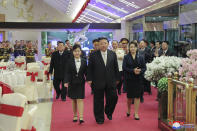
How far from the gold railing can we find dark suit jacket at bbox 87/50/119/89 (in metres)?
1.10

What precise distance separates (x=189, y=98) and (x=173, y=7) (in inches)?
295

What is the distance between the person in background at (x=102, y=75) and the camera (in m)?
5.48

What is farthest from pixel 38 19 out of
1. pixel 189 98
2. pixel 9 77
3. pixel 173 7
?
pixel 189 98

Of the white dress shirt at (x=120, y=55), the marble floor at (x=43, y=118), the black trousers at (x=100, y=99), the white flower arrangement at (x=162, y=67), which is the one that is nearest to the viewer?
the marble floor at (x=43, y=118)

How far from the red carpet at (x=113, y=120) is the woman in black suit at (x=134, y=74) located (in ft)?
1.00

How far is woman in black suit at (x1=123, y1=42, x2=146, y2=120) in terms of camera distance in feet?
18.8

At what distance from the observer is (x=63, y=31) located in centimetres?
1956

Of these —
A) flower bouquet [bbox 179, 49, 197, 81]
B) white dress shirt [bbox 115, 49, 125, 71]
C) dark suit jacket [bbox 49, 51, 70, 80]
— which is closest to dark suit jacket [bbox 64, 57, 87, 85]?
flower bouquet [bbox 179, 49, 197, 81]

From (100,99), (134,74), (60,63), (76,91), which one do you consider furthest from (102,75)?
(60,63)

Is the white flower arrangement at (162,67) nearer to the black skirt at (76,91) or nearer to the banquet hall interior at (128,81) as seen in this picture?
the banquet hall interior at (128,81)

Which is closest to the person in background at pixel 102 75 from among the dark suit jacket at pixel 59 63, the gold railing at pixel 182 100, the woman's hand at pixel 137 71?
the woman's hand at pixel 137 71

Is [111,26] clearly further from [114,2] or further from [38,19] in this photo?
A: [38,19]

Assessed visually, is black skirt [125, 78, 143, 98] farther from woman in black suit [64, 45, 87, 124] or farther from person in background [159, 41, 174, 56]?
person in background [159, 41, 174, 56]

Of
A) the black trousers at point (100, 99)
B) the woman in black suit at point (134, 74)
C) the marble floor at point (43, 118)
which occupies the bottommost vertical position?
the marble floor at point (43, 118)
